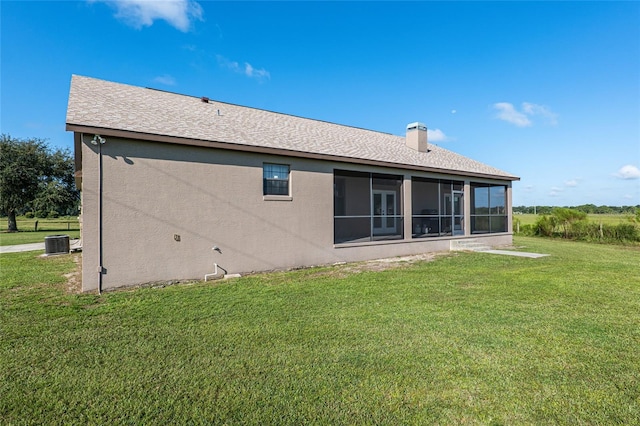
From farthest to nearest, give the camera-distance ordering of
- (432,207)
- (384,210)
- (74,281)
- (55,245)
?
(432,207) < (384,210) < (55,245) < (74,281)

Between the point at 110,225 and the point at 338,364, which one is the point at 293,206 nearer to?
the point at 110,225

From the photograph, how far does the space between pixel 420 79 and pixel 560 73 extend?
6.02m

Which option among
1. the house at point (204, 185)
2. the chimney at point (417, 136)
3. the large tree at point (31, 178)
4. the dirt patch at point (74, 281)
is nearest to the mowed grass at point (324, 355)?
the dirt patch at point (74, 281)

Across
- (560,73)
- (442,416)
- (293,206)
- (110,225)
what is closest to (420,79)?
(560,73)

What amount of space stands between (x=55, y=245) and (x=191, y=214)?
908 centimetres

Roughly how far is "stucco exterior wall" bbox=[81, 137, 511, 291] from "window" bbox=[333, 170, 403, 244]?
3.64 meters

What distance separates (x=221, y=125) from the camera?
9.20 metres

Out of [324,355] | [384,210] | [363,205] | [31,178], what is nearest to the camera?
[324,355]

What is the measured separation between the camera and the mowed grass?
2.51 m

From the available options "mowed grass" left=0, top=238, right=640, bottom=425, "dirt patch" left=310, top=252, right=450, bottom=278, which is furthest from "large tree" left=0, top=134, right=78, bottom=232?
"dirt patch" left=310, top=252, right=450, bottom=278

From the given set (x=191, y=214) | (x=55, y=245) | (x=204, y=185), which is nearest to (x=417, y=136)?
(x=204, y=185)

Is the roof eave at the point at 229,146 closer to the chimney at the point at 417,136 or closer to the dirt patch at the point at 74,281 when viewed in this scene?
the chimney at the point at 417,136

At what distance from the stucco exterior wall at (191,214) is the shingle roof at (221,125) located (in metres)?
0.44

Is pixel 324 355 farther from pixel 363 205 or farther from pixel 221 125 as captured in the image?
pixel 363 205
